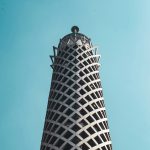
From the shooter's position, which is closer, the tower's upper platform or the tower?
the tower

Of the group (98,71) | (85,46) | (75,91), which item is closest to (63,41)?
(85,46)

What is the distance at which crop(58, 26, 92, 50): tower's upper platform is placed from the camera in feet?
216

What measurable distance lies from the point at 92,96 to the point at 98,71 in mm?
7463

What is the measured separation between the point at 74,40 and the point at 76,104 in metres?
15.5

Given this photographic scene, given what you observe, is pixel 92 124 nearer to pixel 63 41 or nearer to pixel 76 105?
pixel 76 105

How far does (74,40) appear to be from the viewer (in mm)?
66375

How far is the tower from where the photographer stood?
5138 cm

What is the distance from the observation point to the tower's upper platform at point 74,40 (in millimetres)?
65838

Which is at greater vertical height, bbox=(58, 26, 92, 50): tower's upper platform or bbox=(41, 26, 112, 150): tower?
bbox=(58, 26, 92, 50): tower's upper platform

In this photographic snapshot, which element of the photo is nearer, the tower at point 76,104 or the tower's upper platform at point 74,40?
the tower at point 76,104

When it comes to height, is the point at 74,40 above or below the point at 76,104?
above

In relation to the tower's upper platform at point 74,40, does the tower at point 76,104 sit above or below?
below

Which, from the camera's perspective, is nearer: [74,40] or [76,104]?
Result: [76,104]

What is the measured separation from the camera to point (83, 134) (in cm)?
5159
